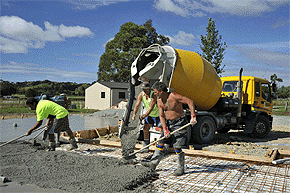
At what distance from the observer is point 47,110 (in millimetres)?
5777

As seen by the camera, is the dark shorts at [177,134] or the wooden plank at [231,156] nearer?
the dark shorts at [177,134]

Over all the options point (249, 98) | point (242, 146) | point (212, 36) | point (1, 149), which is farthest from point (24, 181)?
point (212, 36)

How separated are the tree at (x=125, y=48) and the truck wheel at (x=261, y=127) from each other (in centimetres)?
2066

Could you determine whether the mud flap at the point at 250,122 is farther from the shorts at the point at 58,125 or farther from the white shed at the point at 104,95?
the white shed at the point at 104,95

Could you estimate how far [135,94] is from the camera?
7.22m

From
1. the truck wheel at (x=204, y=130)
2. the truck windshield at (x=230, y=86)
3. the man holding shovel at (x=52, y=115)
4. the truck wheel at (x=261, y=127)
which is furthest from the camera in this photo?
the truck windshield at (x=230, y=86)

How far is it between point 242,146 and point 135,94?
379cm

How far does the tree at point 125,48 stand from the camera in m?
28.8

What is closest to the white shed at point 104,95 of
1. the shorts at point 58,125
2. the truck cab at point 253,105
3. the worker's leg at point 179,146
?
the truck cab at point 253,105

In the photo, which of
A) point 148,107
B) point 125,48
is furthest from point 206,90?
point 125,48

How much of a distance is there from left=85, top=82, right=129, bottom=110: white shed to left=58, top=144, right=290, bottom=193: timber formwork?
799 inches

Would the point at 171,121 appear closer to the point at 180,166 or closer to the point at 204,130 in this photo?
the point at 180,166

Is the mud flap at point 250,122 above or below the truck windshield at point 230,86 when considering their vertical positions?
below

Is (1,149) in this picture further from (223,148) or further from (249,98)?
(249,98)
